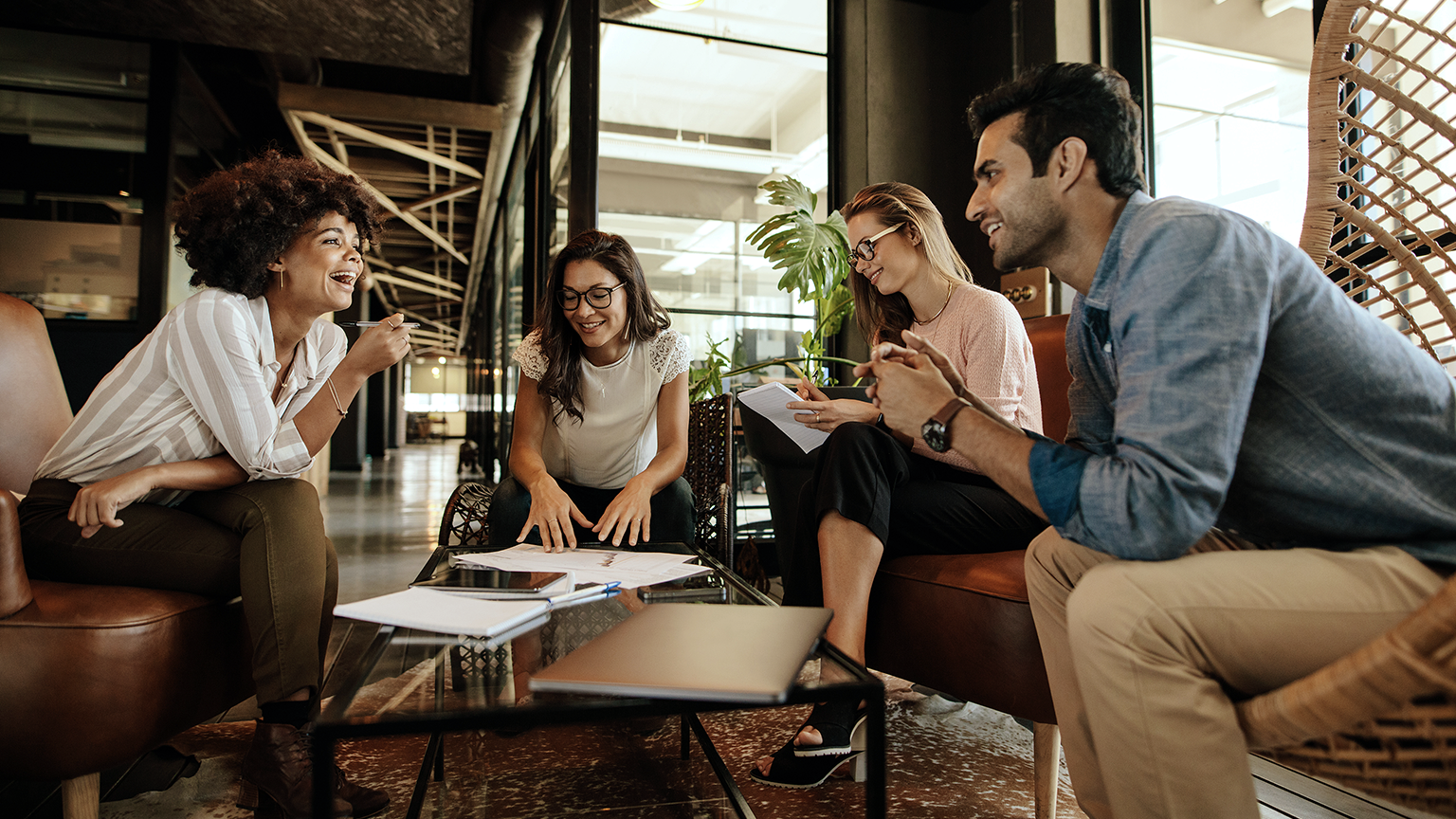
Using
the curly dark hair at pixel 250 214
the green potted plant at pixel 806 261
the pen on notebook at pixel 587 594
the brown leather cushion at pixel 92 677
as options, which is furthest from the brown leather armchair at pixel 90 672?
the green potted plant at pixel 806 261

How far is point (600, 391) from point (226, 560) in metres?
0.97

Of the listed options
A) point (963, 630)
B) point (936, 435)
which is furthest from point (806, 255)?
point (936, 435)

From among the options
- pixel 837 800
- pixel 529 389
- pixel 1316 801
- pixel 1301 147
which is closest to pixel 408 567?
pixel 529 389

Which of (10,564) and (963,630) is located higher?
(10,564)

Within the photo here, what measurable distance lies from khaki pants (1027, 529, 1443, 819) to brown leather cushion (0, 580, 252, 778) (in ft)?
4.53

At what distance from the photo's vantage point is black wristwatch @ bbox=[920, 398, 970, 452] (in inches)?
40.4

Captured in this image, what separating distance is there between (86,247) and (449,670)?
5286mm

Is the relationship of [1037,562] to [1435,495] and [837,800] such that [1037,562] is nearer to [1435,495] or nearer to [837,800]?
[1435,495]

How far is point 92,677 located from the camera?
3.76ft

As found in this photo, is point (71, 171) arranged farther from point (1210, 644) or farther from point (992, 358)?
point (1210, 644)

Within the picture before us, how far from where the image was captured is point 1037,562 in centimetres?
119

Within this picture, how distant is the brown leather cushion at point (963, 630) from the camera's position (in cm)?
125

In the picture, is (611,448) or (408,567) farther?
(408,567)

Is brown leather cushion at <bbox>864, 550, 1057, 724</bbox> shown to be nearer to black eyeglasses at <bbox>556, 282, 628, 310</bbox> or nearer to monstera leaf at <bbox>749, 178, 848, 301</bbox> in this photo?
black eyeglasses at <bbox>556, 282, 628, 310</bbox>
